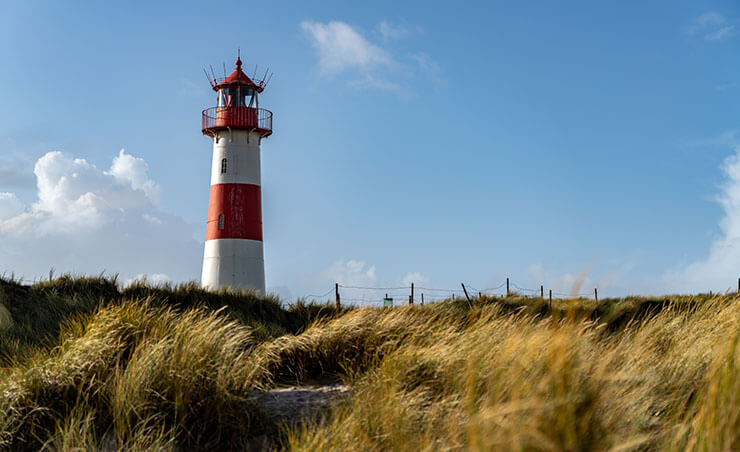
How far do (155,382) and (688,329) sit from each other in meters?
6.79

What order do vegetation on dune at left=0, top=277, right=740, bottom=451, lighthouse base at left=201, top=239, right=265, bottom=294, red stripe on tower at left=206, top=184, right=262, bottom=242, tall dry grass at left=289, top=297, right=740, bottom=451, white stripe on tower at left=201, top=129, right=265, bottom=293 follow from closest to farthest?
tall dry grass at left=289, top=297, right=740, bottom=451 → vegetation on dune at left=0, top=277, right=740, bottom=451 → lighthouse base at left=201, top=239, right=265, bottom=294 → white stripe on tower at left=201, top=129, right=265, bottom=293 → red stripe on tower at left=206, top=184, right=262, bottom=242

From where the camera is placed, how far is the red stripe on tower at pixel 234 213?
21.4 meters

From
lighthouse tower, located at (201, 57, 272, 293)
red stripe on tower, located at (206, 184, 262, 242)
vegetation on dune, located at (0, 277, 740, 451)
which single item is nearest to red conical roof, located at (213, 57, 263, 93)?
lighthouse tower, located at (201, 57, 272, 293)

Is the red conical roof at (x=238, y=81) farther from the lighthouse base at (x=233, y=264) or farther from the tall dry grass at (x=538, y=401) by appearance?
the tall dry grass at (x=538, y=401)

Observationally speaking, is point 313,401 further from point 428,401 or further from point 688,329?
point 688,329

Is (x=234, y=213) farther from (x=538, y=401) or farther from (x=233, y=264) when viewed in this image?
(x=538, y=401)

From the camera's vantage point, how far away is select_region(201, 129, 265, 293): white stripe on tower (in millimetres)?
21266

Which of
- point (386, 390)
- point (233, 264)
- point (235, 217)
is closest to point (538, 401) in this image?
point (386, 390)

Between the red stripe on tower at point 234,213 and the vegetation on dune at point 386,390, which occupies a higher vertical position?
the red stripe on tower at point 234,213

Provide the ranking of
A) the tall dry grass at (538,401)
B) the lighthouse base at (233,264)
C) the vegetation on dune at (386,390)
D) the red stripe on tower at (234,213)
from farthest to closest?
the red stripe on tower at (234,213), the lighthouse base at (233,264), the vegetation on dune at (386,390), the tall dry grass at (538,401)

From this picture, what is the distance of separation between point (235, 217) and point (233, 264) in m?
1.57

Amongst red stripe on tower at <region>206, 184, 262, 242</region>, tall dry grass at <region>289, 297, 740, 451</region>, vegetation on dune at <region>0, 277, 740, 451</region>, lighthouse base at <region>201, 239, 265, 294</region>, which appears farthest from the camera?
red stripe on tower at <region>206, 184, 262, 242</region>

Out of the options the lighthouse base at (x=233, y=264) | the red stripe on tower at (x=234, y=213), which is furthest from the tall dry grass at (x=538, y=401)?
the red stripe on tower at (x=234, y=213)

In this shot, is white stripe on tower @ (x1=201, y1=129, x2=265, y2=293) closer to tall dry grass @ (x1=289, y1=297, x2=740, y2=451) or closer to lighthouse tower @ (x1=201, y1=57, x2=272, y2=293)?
lighthouse tower @ (x1=201, y1=57, x2=272, y2=293)
